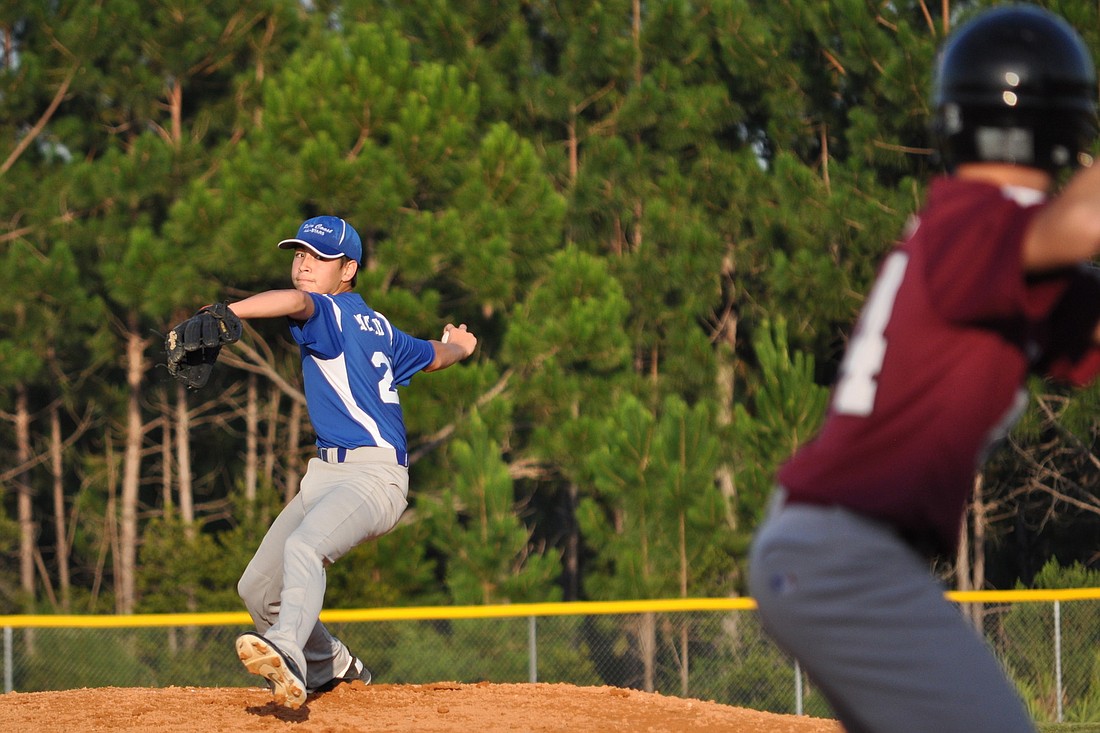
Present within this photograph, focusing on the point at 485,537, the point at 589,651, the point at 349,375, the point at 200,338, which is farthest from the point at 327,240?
the point at 485,537

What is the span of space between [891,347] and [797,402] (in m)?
14.5

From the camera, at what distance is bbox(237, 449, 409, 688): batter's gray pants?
487 centimetres

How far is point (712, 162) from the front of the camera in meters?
23.2

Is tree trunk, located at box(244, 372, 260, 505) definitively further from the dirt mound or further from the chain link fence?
the dirt mound

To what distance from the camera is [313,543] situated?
4.99 metres

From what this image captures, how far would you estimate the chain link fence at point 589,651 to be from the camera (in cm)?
1117

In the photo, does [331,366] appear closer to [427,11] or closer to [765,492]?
[765,492]

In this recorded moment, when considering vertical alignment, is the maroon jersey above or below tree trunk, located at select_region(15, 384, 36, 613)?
above

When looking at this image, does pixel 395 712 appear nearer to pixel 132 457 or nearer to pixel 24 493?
pixel 132 457

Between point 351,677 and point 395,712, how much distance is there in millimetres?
573

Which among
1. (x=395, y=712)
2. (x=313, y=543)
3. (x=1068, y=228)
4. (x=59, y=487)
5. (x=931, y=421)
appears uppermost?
(x=1068, y=228)

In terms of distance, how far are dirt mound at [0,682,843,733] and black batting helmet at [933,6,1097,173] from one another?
359 centimetres

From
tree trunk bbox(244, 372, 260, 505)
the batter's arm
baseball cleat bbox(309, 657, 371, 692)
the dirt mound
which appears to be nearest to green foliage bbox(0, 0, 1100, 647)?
tree trunk bbox(244, 372, 260, 505)

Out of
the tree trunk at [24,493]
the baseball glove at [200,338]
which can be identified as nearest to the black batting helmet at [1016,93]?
the baseball glove at [200,338]
